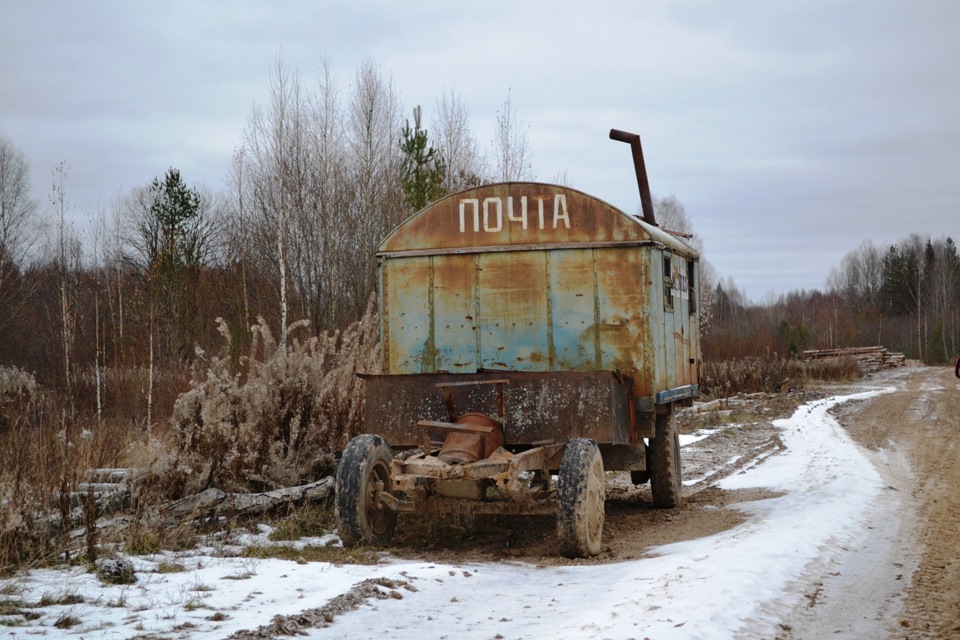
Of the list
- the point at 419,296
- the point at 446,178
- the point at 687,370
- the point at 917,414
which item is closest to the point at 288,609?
the point at 419,296

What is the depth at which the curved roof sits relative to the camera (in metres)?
8.73

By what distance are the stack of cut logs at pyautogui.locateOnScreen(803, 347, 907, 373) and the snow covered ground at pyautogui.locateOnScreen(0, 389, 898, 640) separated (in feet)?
142

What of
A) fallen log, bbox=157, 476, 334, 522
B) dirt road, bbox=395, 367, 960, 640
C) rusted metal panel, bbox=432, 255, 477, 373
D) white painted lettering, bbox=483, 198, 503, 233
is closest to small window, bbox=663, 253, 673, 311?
white painted lettering, bbox=483, 198, 503, 233

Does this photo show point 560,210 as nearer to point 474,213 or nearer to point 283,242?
point 474,213

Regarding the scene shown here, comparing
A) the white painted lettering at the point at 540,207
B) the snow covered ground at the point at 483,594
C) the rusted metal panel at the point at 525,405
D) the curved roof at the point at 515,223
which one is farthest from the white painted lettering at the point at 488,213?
the snow covered ground at the point at 483,594

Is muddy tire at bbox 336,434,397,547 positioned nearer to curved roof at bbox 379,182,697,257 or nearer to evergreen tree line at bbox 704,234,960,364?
curved roof at bbox 379,182,697,257

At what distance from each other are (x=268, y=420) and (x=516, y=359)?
2756 millimetres

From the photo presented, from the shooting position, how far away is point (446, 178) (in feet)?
101

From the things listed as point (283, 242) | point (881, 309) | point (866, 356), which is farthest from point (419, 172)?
point (881, 309)

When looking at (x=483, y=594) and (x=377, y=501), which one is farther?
(x=377, y=501)

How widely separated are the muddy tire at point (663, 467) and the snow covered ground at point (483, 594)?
1707mm

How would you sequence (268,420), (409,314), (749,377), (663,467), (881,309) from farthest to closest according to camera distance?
1. (881,309)
2. (749,377)
3. (663,467)
4. (268,420)
5. (409,314)

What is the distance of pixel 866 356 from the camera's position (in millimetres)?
52250

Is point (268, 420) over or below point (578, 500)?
over
